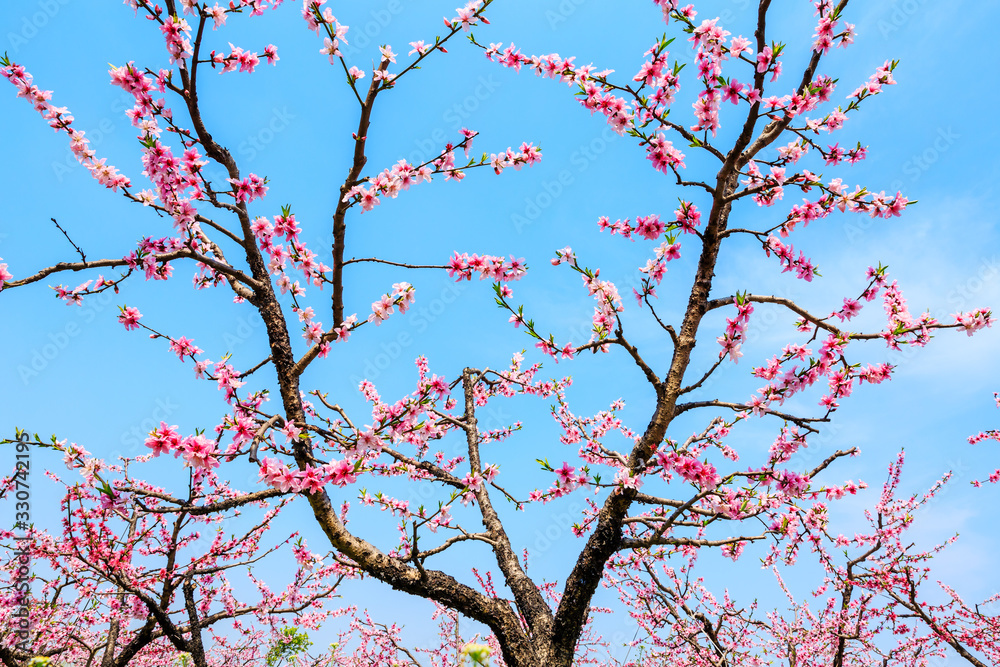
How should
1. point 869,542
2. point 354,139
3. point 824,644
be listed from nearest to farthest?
point 354,139, point 869,542, point 824,644

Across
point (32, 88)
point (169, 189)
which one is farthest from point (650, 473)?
point (32, 88)

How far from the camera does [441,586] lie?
14.3 ft

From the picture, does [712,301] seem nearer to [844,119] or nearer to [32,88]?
[844,119]

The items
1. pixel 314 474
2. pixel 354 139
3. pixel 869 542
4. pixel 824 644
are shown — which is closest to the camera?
pixel 314 474

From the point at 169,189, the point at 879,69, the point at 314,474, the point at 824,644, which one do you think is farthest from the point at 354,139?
the point at 824,644

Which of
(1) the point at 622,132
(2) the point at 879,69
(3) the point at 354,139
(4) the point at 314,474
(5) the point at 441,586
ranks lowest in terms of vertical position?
(5) the point at 441,586

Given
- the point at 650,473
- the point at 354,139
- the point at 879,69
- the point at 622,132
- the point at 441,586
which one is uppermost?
the point at 879,69

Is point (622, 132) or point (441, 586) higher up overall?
point (622, 132)

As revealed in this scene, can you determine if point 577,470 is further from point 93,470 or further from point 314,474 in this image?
point 93,470

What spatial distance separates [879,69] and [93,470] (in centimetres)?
731

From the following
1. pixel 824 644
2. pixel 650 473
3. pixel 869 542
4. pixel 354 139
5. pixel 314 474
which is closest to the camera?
pixel 314 474

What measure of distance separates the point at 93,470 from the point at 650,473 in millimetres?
4576

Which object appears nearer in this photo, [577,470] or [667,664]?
[577,470]

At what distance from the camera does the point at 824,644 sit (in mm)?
9398
